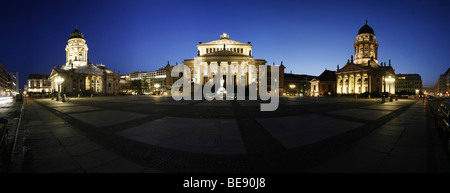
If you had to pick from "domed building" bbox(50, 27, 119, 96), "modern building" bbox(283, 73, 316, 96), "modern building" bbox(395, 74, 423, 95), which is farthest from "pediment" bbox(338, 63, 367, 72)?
"domed building" bbox(50, 27, 119, 96)

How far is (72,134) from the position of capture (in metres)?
6.57

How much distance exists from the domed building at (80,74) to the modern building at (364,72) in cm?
11308

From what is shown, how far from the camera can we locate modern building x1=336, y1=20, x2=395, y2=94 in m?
63.6

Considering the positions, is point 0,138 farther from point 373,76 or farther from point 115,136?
point 373,76

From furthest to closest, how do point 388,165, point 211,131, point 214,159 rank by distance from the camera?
1. point 211,131
2. point 214,159
3. point 388,165

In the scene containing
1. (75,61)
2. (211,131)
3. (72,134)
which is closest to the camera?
(72,134)

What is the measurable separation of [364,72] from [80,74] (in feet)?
414

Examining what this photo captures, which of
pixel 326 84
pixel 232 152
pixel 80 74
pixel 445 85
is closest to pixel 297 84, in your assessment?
pixel 326 84

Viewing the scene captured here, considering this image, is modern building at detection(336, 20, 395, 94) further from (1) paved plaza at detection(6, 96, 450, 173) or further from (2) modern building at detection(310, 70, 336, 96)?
(1) paved plaza at detection(6, 96, 450, 173)

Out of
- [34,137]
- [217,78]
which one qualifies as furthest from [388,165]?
[217,78]

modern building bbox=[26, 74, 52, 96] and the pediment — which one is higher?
the pediment

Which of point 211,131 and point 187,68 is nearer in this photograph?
→ point 211,131

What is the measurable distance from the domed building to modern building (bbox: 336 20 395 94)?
371ft
